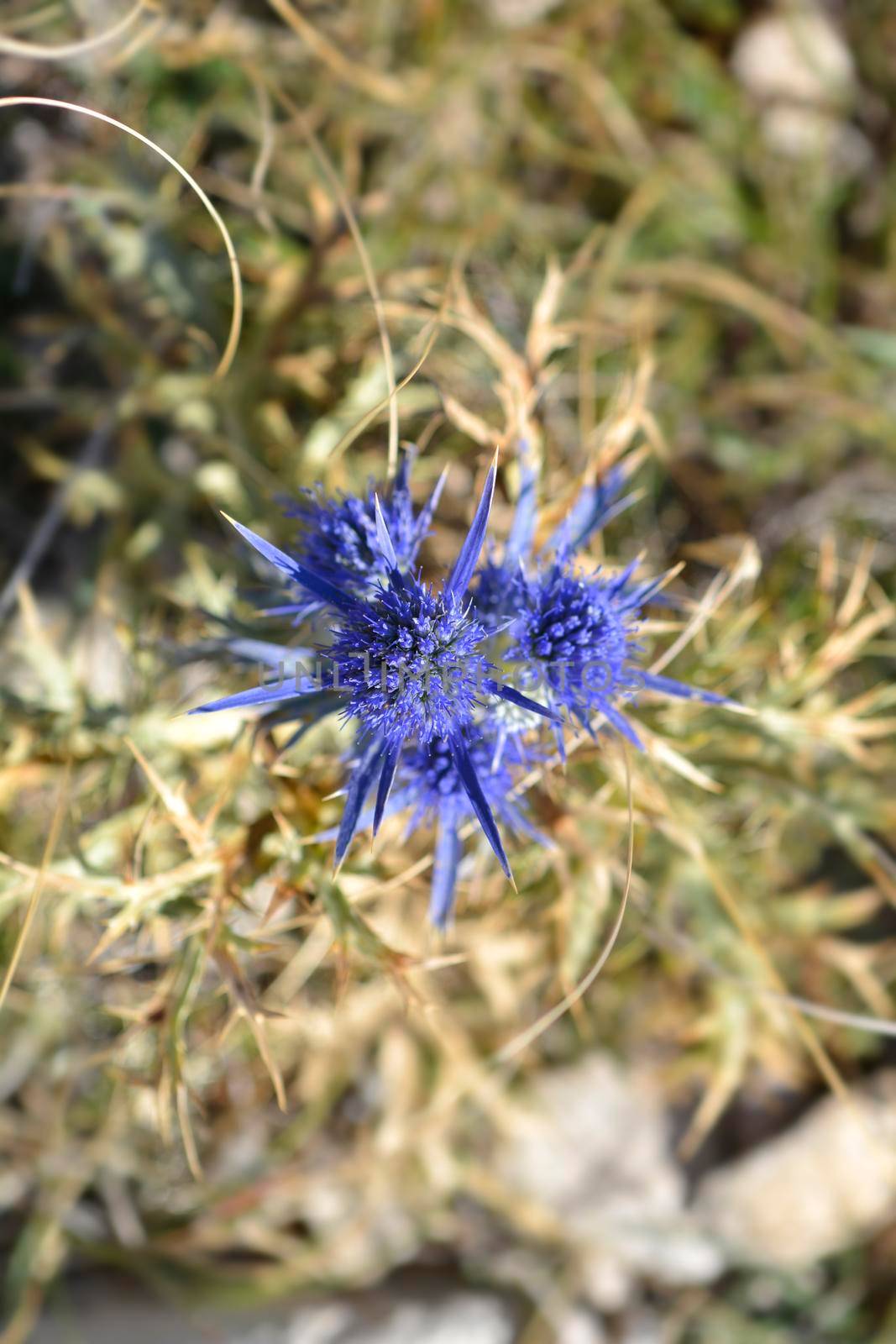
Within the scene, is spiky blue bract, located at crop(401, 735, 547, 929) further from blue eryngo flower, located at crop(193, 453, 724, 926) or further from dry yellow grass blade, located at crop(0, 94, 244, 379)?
dry yellow grass blade, located at crop(0, 94, 244, 379)

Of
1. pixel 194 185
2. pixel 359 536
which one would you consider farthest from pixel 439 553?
pixel 194 185

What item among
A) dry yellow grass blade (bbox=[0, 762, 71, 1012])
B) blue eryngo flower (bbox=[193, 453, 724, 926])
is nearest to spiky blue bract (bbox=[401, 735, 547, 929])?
blue eryngo flower (bbox=[193, 453, 724, 926])

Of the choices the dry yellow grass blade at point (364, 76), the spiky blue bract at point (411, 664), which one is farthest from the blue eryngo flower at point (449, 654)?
the dry yellow grass blade at point (364, 76)

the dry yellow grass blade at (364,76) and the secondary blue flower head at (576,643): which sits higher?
the dry yellow grass blade at (364,76)

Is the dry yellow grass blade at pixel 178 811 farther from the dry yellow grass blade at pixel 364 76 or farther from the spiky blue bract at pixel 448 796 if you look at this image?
the dry yellow grass blade at pixel 364 76

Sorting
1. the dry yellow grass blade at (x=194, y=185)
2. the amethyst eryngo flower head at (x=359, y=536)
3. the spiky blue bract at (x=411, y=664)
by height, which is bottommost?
the spiky blue bract at (x=411, y=664)

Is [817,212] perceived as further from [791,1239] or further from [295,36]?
[791,1239]

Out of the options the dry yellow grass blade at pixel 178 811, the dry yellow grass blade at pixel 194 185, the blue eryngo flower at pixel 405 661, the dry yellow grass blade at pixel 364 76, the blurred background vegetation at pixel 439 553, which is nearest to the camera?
the blue eryngo flower at pixel 405 661
